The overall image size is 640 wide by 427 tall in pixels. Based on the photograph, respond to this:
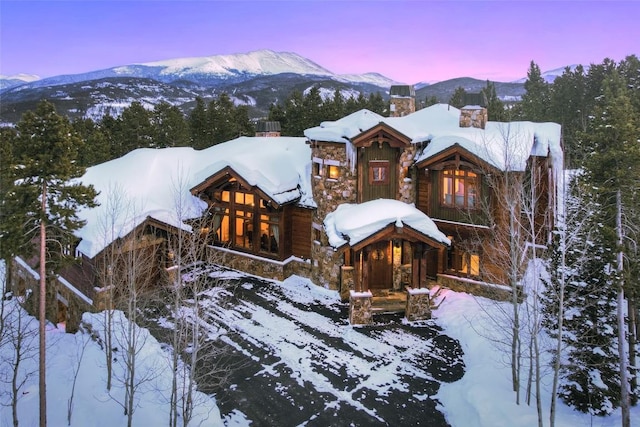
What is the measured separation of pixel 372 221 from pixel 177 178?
12167mm

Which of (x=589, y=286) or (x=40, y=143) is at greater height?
(x=40, y=143)

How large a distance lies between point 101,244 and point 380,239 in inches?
440

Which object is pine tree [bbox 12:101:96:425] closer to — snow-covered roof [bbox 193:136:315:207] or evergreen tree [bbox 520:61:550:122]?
snow-covered roof [bbox 193:136:315:207]

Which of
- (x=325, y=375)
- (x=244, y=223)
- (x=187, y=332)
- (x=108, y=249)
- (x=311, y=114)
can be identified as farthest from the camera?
(x=311, y=114)

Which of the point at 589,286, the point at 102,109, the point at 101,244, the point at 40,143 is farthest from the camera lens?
the point at 102,109

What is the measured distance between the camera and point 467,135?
20.0m

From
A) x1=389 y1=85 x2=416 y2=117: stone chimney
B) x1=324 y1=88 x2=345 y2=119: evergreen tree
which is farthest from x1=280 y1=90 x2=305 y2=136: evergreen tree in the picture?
x1=389 y1=85 x2=416 y2=117: stone chimney

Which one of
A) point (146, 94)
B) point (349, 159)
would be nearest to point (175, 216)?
point (349, 159)

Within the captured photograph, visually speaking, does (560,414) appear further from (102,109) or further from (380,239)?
(102,109)

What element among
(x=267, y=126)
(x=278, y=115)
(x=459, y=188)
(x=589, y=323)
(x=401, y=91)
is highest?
(x=278, y=115)

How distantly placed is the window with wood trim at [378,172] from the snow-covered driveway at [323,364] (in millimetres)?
5885

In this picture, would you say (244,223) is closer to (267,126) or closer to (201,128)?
(267,126)

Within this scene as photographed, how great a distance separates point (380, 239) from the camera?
17.2 m

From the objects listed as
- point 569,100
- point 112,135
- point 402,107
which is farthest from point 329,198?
point 569,100
